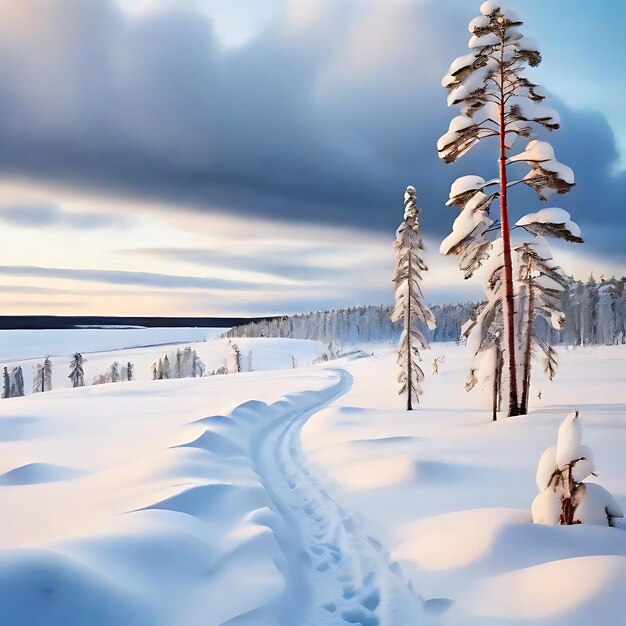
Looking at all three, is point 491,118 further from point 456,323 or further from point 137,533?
point 456,323

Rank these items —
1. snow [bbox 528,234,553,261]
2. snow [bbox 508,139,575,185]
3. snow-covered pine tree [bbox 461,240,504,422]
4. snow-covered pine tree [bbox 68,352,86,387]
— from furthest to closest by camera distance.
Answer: snow-covered pine tree [bbox 68,352,86,387] → snow-covered pine tree [bbox 461,240,504,422] → snow [bbox 528,234,553,261] → snow [bbox 508,139,575,185]

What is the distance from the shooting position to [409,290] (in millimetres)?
25656

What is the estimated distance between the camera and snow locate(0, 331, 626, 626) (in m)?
4.40

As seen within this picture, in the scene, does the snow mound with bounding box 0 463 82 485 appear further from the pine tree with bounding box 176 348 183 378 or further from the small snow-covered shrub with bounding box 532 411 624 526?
the pine tree with bounding box 176 348 183 378

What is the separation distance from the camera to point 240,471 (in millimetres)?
10164

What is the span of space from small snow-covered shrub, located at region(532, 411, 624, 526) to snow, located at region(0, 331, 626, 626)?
4 centimetres

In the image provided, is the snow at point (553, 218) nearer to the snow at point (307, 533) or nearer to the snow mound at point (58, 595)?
the snow at point (307, 533)

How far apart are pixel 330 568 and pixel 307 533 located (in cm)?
128

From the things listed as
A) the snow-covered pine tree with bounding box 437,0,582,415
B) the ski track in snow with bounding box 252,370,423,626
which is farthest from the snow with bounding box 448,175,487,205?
the ski track in snow with bounding box 252,370,423,626

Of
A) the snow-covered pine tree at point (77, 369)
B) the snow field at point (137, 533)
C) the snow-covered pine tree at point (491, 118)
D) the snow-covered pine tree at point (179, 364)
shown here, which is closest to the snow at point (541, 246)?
the snow-covered pine tree at point (491, 118)

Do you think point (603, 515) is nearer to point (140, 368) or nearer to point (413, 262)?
point (413, 262)

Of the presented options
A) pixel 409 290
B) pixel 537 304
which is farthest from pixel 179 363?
pixel 537 304

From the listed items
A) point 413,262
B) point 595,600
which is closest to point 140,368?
point 413,262

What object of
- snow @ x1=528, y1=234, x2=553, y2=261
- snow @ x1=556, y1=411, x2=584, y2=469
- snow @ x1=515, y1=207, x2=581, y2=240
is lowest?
snow @ x1=556, y1=411, x2=584, y2=469
